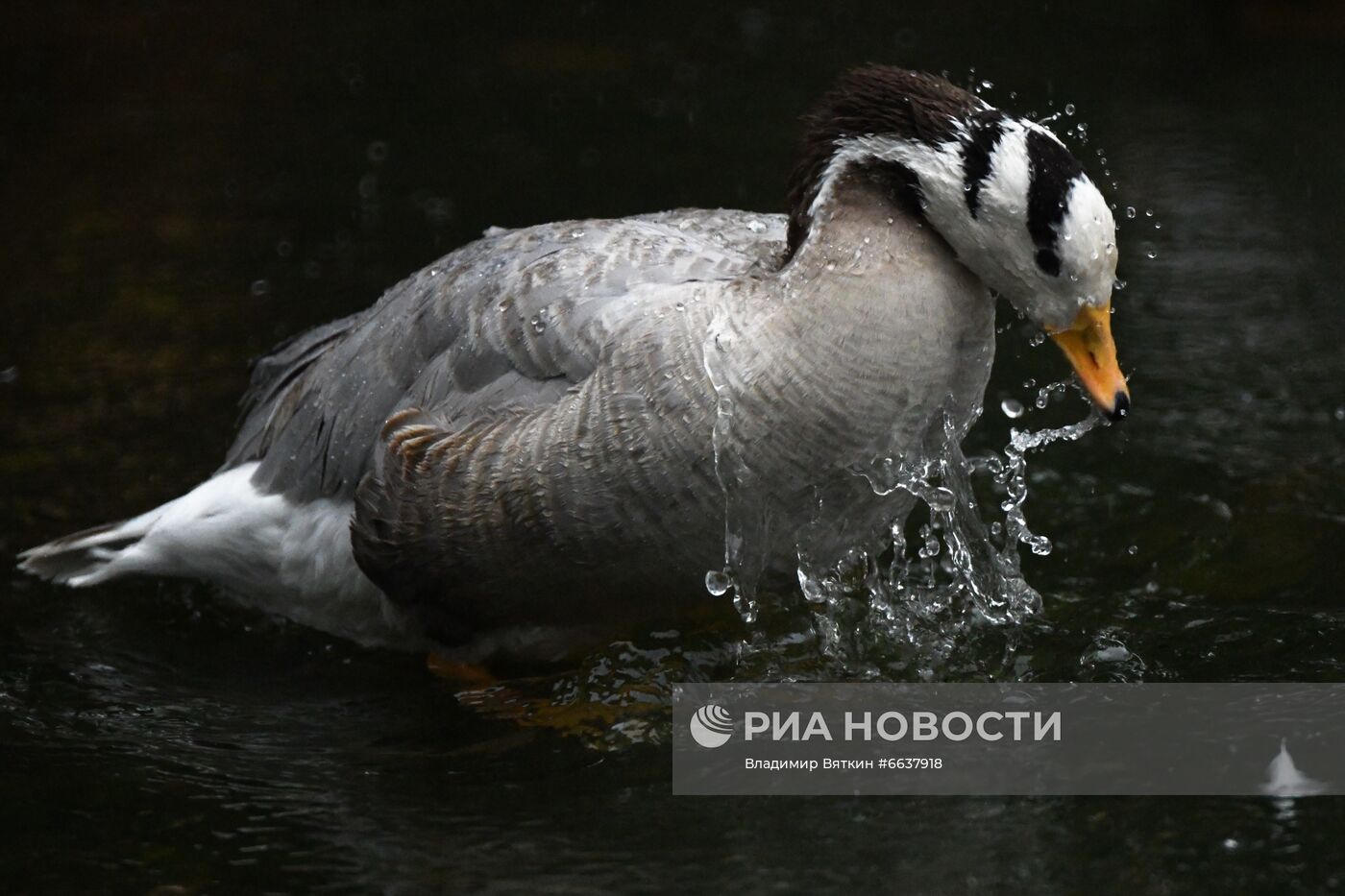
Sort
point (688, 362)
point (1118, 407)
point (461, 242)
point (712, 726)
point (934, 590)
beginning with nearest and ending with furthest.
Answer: point (1118, 407) → point (688, 362) → point (712, 726) → point (934, 590) → point (461, 242)

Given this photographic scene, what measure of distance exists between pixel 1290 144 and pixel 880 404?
19.1ft

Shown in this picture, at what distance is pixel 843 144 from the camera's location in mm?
4949

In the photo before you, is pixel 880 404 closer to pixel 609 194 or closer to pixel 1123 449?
pixel 1123 449

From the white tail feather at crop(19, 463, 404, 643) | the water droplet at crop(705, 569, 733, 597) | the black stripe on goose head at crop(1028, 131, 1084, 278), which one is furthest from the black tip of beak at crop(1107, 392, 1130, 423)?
the white tail feather at crop(19, 463, 404, 643)

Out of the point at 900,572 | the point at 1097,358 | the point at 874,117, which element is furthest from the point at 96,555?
the point at 1097,358

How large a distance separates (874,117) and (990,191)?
1.45 feet

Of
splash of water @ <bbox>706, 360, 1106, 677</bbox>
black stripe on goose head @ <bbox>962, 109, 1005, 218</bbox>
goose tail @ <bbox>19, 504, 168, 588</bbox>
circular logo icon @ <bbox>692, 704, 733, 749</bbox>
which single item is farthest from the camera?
goose tail @ <bbox>19, 504, 168, 588</bbox>

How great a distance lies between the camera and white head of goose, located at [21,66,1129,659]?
4.77 meters

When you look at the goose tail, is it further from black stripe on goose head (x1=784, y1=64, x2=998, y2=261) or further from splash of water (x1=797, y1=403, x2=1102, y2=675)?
black stripe on goose head (x1=784, y1=64, x2=998, y2=261)

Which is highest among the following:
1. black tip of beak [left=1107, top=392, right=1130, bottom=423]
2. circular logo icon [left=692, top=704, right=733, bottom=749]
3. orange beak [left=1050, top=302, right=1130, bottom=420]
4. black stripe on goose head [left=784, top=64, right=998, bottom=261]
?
black stripe on goose head [left=784, top=64, right=998, bottom=261]

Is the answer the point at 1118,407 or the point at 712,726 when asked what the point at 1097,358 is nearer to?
the point at 1118,407

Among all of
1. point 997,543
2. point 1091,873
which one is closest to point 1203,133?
point 997,543

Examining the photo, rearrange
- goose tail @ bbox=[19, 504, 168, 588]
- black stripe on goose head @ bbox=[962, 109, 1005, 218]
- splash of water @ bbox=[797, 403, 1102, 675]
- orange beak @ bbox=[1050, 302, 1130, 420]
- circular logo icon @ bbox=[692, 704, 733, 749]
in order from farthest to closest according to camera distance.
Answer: goose tail @ bbox=[19, 504, 168, 588] → splash of water @ bbox=[797, 403, 1102, 675] → circular logo icon @ bbox=[692, 704, 733, 749] → orange beak @ bbox=[1050, 302, 1130, 420] → black stripe on goose head @ bbox=[962, 109, 1005, 218]

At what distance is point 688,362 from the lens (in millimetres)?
4848
